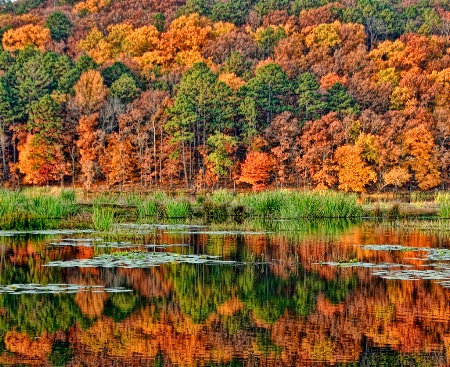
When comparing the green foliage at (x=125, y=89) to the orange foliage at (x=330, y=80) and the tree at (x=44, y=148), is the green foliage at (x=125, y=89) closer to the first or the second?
the tree at (x=44, y=148)

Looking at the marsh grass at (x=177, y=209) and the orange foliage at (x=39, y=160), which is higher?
the orange foliage at (x=39, y=160)

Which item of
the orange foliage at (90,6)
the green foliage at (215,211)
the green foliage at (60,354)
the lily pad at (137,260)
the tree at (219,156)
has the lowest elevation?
the green foliage at (60,354)

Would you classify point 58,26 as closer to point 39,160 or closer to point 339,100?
point 39,160

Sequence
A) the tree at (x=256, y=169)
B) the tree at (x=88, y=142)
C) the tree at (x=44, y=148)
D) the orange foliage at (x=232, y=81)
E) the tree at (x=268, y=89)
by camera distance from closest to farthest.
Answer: the tree at (x=256, y=169)
the tree at (x=44, y=148)
the tree at (x=88, y=142)
the tree at (x=268, y=89)
the orange foliage at (x=232, y=81)

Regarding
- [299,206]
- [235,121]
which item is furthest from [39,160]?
[299,206]

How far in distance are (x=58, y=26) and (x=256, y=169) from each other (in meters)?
64.2

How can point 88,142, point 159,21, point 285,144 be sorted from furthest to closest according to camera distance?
point 159,21, point 88,142, point 285,144

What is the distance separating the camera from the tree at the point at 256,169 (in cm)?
9100

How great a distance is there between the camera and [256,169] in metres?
91.1

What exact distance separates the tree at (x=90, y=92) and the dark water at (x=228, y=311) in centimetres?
7050

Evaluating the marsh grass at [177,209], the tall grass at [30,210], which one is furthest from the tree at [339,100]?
the tall grass at [30,210]

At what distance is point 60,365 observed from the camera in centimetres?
1290

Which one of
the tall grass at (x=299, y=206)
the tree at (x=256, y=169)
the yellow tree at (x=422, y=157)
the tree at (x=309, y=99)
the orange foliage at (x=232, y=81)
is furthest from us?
the orange foliage at (x=232, y=81)

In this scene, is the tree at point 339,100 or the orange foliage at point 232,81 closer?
the tree at point 339,100
